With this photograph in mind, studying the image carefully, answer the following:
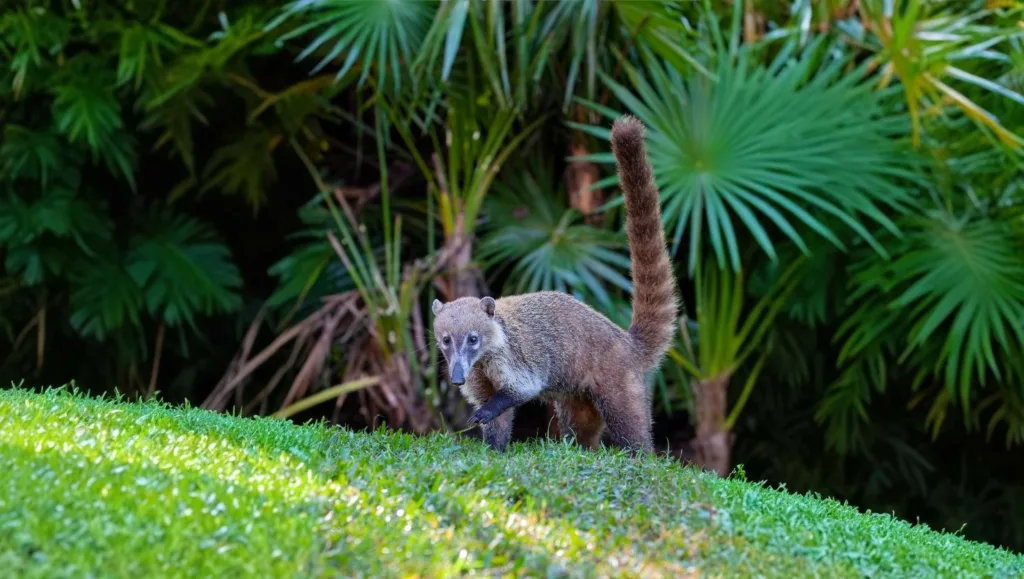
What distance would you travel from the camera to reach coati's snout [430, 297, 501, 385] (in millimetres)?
4582

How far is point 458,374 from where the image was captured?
14.7 ft

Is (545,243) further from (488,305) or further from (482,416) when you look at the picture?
(482,416)

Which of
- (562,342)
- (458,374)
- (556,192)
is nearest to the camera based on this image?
(458,374)

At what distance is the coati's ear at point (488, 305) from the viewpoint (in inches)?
185

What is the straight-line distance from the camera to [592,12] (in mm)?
6633

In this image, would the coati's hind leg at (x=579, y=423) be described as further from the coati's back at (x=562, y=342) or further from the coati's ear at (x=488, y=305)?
the coati's ear at (x=488, y=305)

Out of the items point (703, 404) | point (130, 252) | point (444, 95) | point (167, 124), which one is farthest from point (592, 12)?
point (130, 252)

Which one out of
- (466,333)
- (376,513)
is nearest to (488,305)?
(466,333)

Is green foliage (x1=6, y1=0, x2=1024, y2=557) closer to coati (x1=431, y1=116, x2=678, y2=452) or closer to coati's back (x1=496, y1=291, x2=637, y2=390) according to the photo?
coati (x1=431, y1=116, x2=678, y2=452)

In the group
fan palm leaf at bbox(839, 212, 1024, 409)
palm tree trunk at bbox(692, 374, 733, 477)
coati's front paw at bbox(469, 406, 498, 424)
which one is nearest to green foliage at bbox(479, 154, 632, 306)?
palm tree trunk at bbox(692, 374, 733, 477)

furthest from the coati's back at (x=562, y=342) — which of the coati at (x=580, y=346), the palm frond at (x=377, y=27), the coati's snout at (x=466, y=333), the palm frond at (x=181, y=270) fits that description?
the palm frond at (x=181, y=270)

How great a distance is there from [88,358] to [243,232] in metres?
1.34

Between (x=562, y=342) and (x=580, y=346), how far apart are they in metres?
0.07

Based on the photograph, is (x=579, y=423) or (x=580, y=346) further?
(x=579, y=423)
